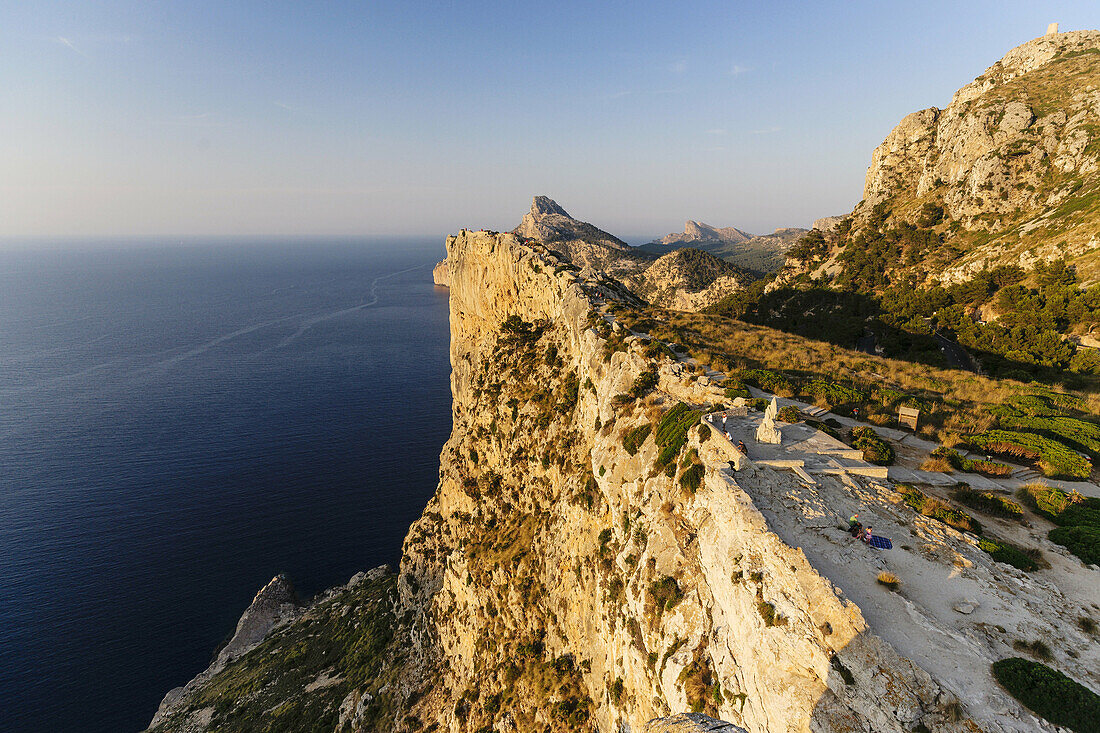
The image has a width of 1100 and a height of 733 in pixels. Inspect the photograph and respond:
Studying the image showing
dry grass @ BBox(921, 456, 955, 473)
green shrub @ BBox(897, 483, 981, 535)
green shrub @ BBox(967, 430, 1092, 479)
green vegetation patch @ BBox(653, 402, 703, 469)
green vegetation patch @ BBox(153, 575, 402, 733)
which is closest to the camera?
green shrub @ BBox(897, 483, 981, 535)

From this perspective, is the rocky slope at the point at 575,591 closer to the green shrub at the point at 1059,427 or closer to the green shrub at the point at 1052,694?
the green shrub at the point at 1052,694

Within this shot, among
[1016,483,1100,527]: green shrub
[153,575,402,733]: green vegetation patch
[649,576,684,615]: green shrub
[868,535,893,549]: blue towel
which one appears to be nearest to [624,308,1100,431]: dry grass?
[1016,483,1100,527]: green shrub

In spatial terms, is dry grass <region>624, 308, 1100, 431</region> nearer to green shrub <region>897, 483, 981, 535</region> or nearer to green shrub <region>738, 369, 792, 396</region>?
green shrub <region>738, 369, 792, 396</region>

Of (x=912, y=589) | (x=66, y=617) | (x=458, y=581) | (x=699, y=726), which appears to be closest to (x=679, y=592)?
(x=912, y=589)

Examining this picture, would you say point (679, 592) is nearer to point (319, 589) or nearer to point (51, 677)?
point (319, 589)

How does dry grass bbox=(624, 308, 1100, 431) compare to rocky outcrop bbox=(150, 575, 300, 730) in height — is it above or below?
above

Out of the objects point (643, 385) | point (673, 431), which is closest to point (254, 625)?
point (643, 385)

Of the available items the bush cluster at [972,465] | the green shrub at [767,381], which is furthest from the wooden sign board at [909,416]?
the green shrub at [767,381]
